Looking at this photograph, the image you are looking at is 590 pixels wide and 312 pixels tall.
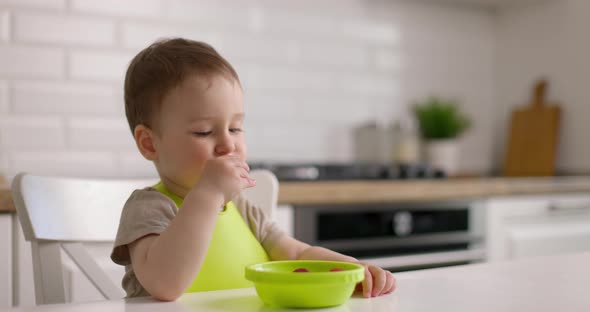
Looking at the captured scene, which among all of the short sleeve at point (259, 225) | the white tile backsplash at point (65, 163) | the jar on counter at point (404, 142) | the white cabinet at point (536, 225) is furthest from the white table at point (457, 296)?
the jar on counter at point (404, 142)

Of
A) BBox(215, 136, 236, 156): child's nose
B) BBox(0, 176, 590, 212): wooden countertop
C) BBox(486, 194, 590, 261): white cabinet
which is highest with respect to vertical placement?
BBox(215, 136, 236, 156): child's nose

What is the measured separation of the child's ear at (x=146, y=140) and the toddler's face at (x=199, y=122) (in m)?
0.03

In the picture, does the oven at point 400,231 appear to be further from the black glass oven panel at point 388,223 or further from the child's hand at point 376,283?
the child's hand at point 376,283

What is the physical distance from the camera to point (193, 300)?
27.0 inches

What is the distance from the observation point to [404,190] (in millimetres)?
2113

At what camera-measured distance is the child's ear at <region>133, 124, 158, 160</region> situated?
2.96 ft

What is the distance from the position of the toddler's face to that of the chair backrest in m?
0.26

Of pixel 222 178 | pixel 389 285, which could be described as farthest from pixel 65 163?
pixel 389 285

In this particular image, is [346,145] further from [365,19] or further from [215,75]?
[215,75]

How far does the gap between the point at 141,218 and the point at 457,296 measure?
1.25 ft

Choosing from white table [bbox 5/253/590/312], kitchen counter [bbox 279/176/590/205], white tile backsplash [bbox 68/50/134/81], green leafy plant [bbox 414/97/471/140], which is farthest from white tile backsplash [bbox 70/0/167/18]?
white table [bbox 5/253/590/312]

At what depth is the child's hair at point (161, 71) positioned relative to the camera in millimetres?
870

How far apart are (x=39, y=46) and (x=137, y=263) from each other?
5.49 ft

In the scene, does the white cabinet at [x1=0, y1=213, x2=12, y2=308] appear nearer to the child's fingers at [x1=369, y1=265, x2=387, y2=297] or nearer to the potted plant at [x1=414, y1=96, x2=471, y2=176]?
the child's fingers at [x1=369, y1=265, x2=387, y2=297]
